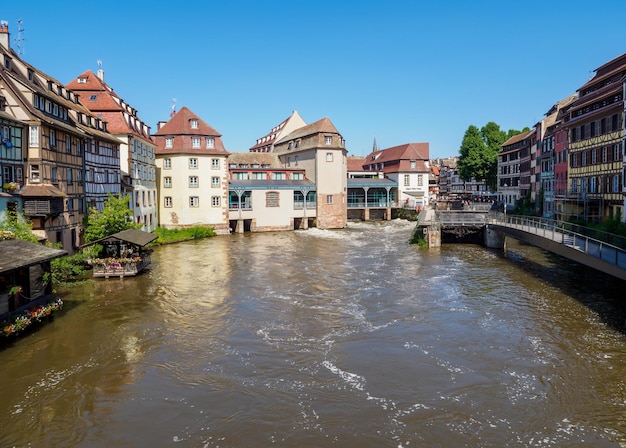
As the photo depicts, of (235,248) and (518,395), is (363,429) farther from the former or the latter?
(235,248)

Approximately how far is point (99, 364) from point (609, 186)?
120 ft

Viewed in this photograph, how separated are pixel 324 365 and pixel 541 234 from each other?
1898cm

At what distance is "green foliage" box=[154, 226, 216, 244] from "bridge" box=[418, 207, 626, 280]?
2165cm

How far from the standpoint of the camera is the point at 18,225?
23.0m

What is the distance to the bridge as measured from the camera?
68.0 feet

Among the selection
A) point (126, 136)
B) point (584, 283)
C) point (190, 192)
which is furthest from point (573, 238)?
point (190, 192)

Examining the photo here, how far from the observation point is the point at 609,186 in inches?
1467

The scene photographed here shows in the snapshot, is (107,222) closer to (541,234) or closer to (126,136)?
(126,136)

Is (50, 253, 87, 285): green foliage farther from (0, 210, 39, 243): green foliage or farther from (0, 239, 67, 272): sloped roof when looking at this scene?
(0, 239, 67, 272): sloped roof

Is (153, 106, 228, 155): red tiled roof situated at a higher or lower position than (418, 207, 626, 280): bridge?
higher

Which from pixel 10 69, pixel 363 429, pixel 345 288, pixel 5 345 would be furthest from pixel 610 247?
pixel 10 69

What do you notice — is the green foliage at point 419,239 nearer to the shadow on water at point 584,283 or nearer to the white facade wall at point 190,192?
the shadow on water at point 584,283

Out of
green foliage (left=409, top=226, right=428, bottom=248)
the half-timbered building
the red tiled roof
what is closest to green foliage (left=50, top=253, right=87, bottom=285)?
the red tiled roof

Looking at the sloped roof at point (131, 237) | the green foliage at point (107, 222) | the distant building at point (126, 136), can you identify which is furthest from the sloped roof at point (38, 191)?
the distant building at point (126, 136)
